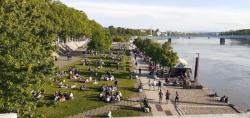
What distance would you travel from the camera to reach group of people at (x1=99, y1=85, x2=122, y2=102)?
1820 inches

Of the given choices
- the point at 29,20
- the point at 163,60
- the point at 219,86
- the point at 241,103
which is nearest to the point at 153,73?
the point at 163,60

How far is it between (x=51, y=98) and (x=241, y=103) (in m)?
24.5

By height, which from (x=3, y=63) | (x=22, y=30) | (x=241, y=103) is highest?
(x=22, y=30)

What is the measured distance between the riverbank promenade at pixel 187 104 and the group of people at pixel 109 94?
350 cm

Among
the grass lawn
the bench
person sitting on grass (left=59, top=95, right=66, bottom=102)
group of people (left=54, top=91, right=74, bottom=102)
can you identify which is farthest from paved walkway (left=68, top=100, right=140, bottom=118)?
group of people (left=54, top=91, right=74, bottom=102)

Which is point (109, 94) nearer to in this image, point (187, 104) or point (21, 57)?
point (187, 104)

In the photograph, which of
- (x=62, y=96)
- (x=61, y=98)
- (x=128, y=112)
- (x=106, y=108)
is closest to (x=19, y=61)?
(x=128, y=112)

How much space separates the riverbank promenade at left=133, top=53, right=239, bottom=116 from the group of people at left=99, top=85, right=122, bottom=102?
3.50 metres

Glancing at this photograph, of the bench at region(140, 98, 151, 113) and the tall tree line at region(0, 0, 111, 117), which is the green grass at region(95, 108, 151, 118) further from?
the tall tree line at region(0, 0, 111, 117)

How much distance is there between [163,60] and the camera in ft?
240

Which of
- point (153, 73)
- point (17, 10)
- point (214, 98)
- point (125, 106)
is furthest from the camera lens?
point (153, 73)

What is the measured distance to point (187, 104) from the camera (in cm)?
4806

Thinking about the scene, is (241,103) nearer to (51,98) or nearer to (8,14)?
(51,98)

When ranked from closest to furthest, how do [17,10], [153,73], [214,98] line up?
[17,10], [214,98], [153,73]
